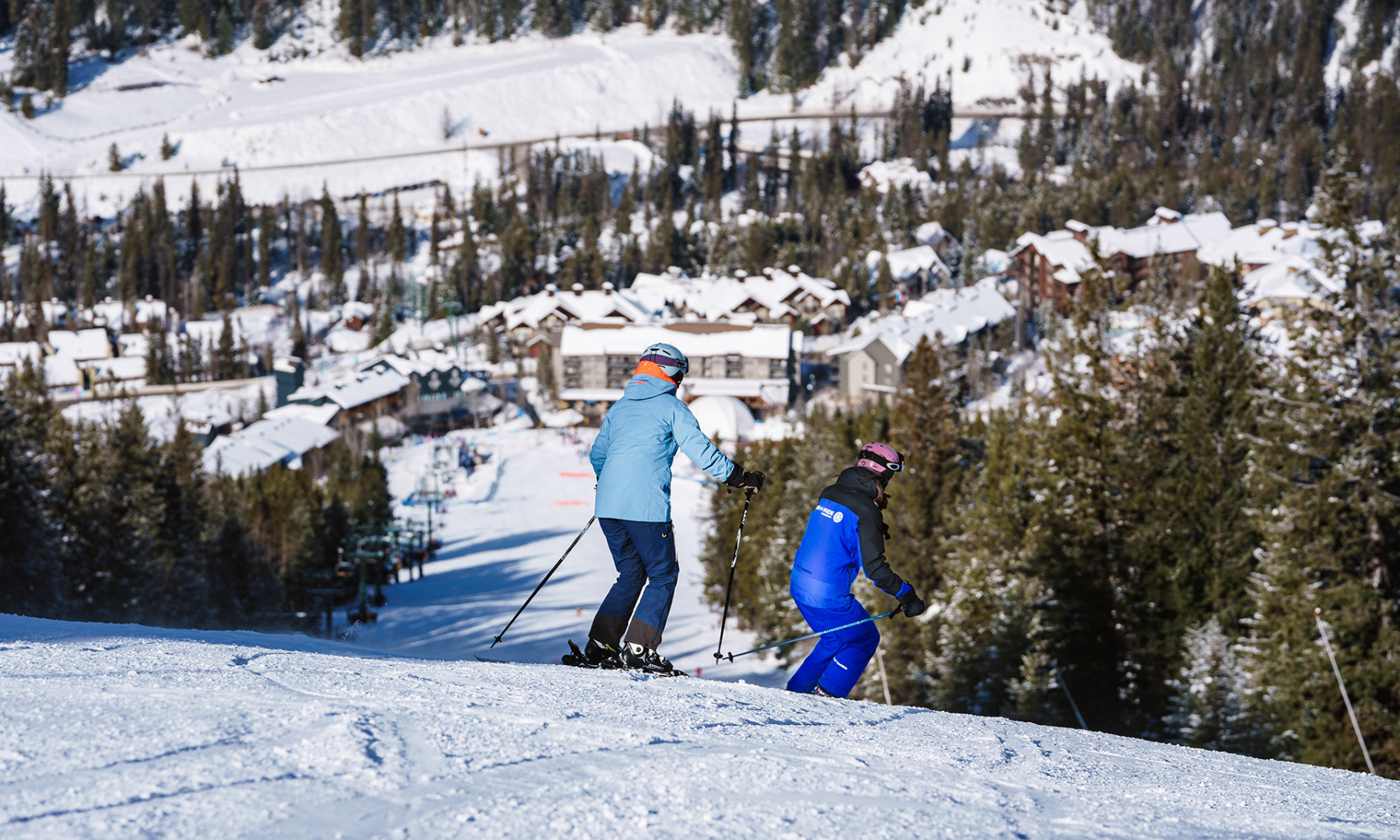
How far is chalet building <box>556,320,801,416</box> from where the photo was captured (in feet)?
202

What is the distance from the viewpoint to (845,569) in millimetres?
5691

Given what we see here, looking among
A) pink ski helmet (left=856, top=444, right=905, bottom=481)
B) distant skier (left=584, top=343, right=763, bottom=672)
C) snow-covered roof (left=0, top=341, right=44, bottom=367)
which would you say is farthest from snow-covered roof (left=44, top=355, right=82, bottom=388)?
pink ski helmet (left=856, top=444, right=905, bottom=481)

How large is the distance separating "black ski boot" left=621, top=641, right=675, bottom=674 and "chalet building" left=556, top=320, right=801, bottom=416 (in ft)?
179

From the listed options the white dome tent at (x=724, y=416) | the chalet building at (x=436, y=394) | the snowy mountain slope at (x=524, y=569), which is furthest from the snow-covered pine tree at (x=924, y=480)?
the chalet building at (x=436, y=394)

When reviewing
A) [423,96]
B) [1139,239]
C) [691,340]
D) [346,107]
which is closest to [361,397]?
[691,340]

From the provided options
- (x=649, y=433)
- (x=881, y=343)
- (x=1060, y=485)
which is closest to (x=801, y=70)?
(x=881, y=343)

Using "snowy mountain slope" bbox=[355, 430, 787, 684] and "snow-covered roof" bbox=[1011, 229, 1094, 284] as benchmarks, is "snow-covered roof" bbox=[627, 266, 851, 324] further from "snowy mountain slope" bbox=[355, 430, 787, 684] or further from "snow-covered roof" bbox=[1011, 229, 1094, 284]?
"snowy mountain slope" bbox=[355, 430, 787, 684]

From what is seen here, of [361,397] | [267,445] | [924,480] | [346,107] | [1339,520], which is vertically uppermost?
[346,107]

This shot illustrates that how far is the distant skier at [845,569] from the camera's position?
5.52m

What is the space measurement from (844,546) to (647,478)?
1.08 meters

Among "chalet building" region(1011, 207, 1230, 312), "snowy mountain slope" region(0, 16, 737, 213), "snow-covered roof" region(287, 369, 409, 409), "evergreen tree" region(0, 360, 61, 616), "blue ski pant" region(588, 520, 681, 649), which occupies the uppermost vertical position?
"snowy mountain slope" region(0, 16, 737, 213)

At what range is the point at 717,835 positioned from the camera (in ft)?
9.52

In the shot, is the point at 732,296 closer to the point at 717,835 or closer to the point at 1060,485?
the point at 1060,485

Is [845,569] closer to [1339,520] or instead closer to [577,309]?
[1339,520]
